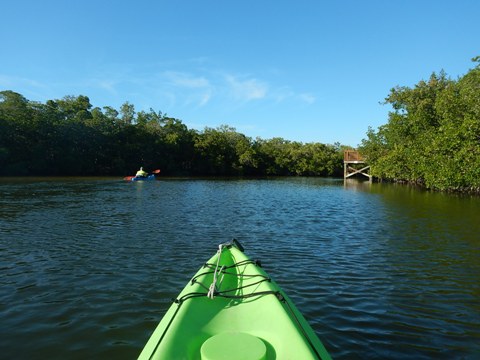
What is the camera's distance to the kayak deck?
3.61 meters

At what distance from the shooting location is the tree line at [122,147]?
55.9 meters

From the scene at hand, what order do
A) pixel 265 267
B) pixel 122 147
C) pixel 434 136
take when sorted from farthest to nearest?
pixel 122 147
pixel 434 136
pixel 265 267

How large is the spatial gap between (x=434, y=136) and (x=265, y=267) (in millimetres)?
31903

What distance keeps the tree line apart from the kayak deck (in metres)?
58.0

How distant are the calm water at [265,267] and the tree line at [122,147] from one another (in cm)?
4799

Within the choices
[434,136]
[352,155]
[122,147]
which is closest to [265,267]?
[434,136]

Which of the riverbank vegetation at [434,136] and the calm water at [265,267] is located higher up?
the riverbank vegetation at [434,136]

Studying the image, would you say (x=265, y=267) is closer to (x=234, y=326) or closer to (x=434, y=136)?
(x=234, y=326)

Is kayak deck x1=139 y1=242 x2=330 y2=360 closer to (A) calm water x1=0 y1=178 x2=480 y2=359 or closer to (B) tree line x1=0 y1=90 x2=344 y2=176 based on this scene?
(A) calm water x1=0 y1=178 x2=480 y2=359

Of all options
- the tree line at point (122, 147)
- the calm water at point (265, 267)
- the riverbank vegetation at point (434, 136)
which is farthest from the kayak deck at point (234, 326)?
the tree line at point (122, 147)

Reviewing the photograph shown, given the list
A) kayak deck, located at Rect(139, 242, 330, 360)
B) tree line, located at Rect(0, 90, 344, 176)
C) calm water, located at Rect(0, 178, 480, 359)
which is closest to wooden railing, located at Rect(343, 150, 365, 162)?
tree line, located at Rect(0, 90, 344, 176)

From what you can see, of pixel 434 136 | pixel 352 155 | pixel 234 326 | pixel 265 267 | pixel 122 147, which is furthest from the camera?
pixel 122 147

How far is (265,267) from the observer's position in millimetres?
8977

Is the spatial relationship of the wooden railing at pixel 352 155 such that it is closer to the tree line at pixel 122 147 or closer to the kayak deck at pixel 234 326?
the tree line at pixel 122 147
